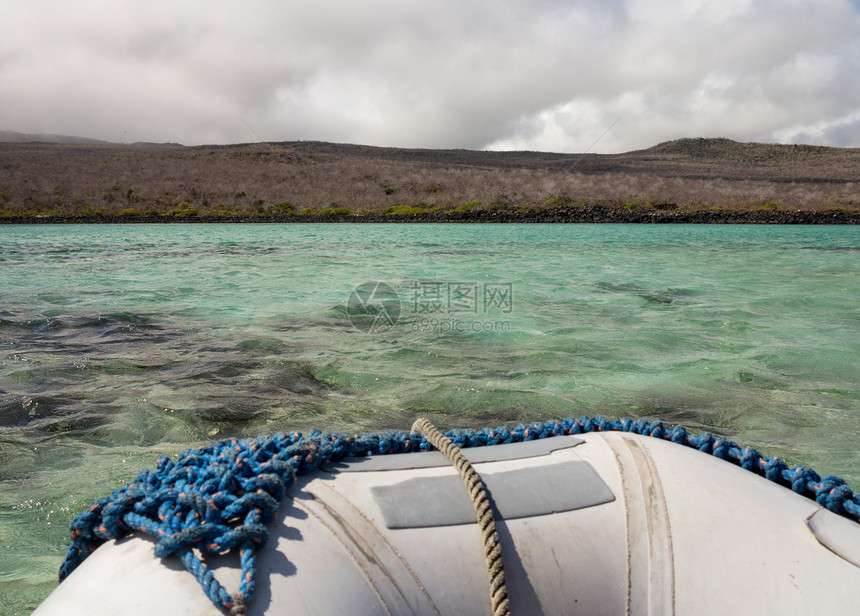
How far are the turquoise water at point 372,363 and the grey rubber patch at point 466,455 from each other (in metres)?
1.47

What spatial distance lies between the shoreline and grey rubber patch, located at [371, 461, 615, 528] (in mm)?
35450

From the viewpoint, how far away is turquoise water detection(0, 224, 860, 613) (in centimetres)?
359

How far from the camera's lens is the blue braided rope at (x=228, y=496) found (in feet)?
4.48

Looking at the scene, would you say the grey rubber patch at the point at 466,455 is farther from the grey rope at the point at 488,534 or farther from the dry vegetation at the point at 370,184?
the dry vegetation at the point at 370,184

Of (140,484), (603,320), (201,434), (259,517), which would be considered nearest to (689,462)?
(259,517)

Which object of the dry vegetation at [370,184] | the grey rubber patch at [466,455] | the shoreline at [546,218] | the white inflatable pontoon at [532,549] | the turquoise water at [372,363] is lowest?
the turquoise water at [372,363]

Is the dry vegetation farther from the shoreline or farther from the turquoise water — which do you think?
the turquoise water

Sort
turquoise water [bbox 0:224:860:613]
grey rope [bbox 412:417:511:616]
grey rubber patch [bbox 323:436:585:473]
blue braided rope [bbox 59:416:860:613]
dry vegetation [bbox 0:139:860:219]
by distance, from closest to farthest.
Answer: blue braided rope [bbox 59:416:860:613] < grey rope [bbox 412:417:511:616] < grey rubber patch [bbox 323:436:585:473] < turquoise water [bbox 0:224:860:613] < dry vegetation [bbox 0:139:860:219]

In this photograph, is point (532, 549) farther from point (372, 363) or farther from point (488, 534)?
point (372, 363)

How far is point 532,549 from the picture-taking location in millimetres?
1631

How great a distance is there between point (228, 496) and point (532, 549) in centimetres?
83

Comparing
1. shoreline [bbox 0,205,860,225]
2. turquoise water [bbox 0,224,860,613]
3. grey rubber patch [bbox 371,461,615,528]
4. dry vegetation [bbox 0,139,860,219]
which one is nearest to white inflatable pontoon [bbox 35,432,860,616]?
grey rubber patch [bbox 371,461,615,528]

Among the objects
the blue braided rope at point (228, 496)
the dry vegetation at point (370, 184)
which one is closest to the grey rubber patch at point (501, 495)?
the blue braided rope at point (228, 496)

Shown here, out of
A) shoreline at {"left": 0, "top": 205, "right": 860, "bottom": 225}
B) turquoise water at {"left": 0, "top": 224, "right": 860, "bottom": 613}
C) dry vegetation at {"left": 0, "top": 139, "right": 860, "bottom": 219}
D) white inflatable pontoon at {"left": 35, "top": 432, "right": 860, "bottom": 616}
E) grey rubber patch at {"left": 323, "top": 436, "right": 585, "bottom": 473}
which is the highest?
dry vegetation at {"left": 0, "top": 139, "right": 860, "bottom": 219}
